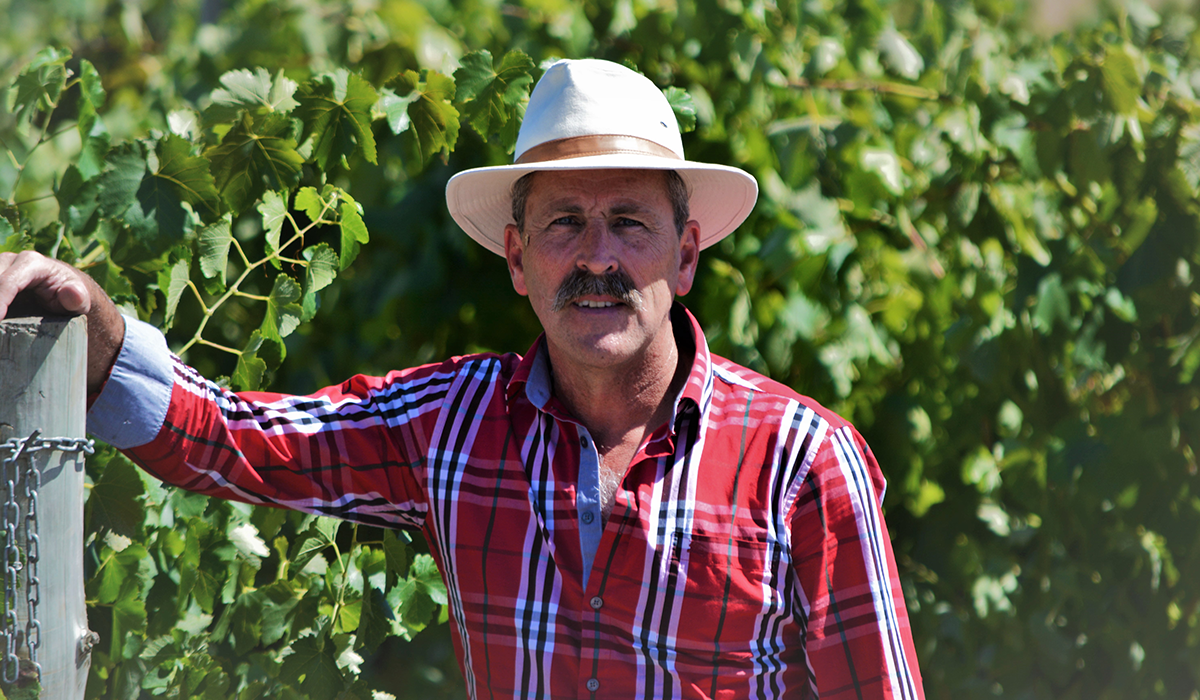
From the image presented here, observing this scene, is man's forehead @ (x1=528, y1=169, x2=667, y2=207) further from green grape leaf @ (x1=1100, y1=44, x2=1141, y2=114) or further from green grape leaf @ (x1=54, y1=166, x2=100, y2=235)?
green grape leaf @ (x1=1100, y1=44, x2=1141, y2=114)

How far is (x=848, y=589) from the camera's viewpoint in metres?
1.39

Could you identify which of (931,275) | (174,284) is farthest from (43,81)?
(931,275)

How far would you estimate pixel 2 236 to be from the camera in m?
1.59

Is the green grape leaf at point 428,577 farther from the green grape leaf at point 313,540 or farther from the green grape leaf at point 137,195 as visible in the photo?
the green grape leaf at point 137,195

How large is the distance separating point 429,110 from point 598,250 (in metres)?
0.49

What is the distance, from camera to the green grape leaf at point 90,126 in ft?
5.73

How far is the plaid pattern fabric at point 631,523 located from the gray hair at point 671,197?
0.78 feet

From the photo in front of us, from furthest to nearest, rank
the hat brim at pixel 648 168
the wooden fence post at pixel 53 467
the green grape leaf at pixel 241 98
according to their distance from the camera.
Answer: the green grape leaf at pixel 241 98, the hat brim at pixel 648 168, the wooden fence post at pixel 53 467

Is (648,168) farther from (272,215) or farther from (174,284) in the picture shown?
(174,284)

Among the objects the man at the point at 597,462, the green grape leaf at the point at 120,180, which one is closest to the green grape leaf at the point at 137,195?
the green grape leaf at the point at 120,180

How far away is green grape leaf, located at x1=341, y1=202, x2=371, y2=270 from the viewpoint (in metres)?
1.65

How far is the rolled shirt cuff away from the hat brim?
1.74 feet

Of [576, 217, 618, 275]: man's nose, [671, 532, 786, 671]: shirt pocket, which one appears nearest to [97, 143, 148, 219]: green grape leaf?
[576, 217, 618, 275]: man's nose

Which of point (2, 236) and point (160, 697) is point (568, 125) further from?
point (160, 697)
